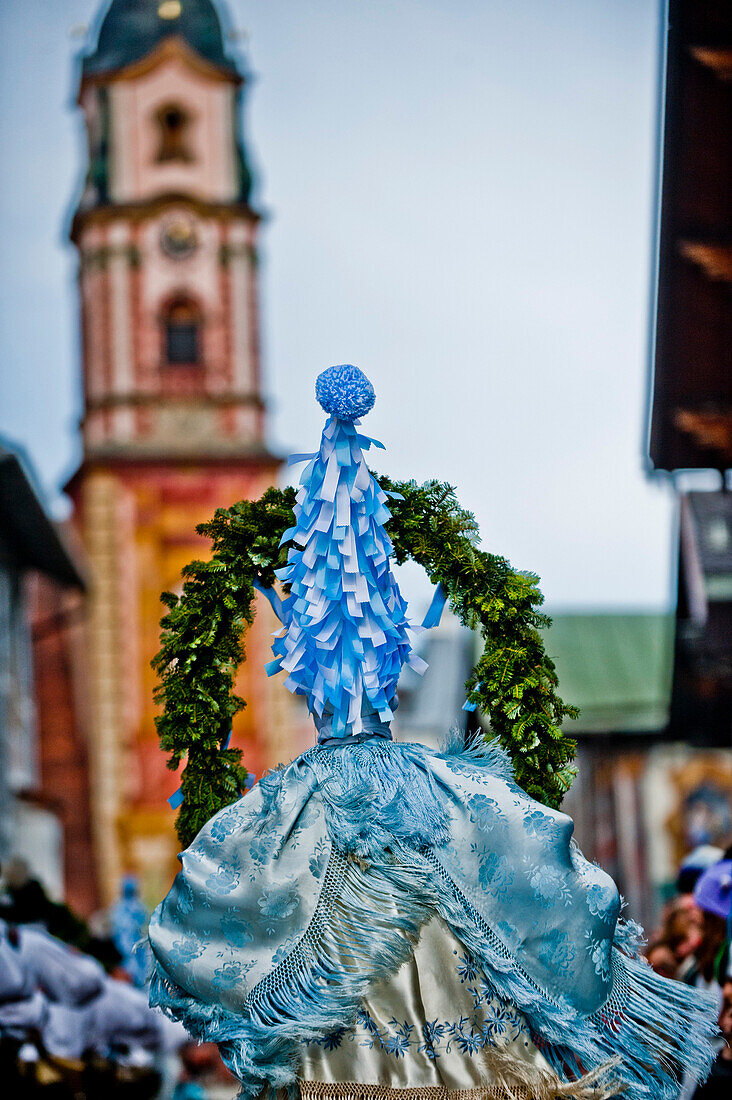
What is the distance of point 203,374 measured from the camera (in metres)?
37.0

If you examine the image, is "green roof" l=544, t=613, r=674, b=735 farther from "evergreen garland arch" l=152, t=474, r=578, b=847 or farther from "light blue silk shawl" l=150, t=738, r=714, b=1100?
"light blue silk shawl" l=150, t=738, r=714, b=1100

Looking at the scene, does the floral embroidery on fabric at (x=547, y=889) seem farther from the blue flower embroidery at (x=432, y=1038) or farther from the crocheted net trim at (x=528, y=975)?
the blue flower embroidery at (x=432, y=1038)

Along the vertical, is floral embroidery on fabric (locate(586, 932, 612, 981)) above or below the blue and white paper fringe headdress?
below

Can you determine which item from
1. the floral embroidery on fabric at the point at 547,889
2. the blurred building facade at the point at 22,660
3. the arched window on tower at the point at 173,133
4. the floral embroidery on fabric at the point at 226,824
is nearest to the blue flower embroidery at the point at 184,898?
the floral embroidery on fabric at the point at 226,824

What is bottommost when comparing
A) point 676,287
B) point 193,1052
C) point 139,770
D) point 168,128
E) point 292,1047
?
point 139,770

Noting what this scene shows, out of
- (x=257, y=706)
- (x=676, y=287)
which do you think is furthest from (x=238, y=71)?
(x=676, y=287)

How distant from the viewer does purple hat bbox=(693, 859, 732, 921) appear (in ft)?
22.9

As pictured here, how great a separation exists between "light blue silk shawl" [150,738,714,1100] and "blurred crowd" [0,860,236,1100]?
6.11ft

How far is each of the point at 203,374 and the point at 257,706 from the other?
7.37 meters

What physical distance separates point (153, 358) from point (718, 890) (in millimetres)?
30970

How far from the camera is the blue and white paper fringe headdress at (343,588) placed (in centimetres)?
504

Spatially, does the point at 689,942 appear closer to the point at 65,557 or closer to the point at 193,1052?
the point at 193,1052

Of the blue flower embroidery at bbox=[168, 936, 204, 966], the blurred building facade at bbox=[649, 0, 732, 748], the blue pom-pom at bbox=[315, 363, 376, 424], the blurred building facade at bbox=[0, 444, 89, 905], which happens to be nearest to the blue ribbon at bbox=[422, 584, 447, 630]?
the blue pom-pom at bbox=[315, 363, 376, 424]

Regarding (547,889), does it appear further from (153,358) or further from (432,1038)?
(153,358)
